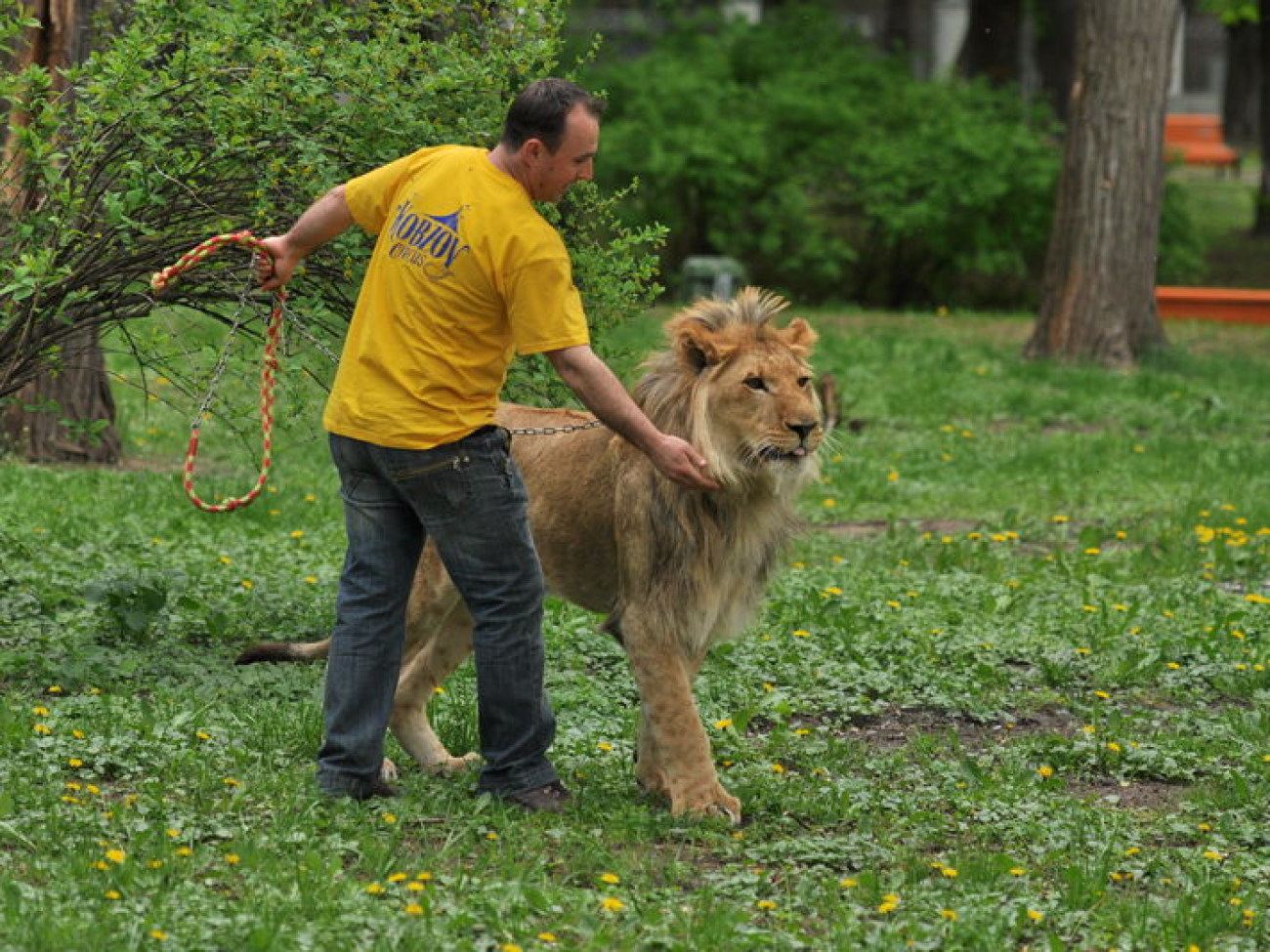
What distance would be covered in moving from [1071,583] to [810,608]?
1504 millimetres

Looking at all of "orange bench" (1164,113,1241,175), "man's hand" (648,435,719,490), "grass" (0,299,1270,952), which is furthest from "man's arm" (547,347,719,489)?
"orange bench" (1164,113,1241,175)

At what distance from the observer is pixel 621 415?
17.9ft

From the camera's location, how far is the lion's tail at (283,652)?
734cm

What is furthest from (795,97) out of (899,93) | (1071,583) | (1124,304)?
(1071,583)

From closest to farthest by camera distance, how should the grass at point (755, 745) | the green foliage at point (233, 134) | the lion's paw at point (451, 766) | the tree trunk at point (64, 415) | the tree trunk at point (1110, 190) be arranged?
1. the grass at point (755, 745)
2. the lion's paw at point (451, 766)
3. the green foliage at point (233, 134)
4. the tree trunk at point (64, 415)
5. the tree trunk at point (1110, 190)

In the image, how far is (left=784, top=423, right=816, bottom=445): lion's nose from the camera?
226 inches

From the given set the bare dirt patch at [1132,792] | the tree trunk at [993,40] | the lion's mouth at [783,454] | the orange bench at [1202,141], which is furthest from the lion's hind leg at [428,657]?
the orange bench at [1202,141]

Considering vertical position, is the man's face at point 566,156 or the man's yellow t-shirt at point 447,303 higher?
the man's face at point 566,156

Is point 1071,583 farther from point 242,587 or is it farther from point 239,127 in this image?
point 239,127

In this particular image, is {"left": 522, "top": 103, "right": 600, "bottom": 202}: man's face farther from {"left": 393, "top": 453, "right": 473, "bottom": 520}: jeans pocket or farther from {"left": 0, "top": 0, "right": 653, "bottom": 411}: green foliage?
{"left": 0, "top": 0, "right": 653, "bottom": 411}: green foliage

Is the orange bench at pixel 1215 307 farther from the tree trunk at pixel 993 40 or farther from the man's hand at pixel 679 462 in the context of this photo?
the man's hand at pixel 679 462

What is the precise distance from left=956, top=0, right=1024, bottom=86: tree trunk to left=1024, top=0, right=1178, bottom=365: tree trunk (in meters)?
10.0

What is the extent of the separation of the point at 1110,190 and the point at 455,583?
12.8 m

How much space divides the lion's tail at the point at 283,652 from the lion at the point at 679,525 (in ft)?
3.26
